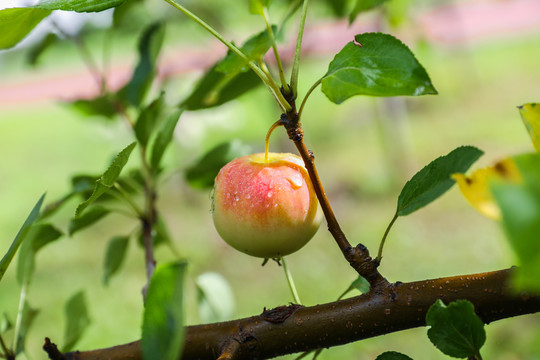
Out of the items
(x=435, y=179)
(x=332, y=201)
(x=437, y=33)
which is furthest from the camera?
(x=437, y=33)

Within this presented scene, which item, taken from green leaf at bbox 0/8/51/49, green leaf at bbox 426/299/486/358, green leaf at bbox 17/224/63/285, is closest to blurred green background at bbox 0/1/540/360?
green leaf at bbox 17/224/63/285

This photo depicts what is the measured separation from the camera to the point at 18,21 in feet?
1.50

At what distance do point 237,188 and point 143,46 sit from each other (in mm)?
411

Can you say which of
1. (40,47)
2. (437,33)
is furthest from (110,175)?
(437,33)

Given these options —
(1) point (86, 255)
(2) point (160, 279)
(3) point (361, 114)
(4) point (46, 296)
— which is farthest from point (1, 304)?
(3) point (361, 114)

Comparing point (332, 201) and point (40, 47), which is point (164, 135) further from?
point (332, 201)

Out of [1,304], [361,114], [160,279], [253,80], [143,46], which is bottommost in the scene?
[1,304]

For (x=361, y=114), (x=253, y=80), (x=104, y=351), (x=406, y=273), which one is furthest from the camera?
(x=361, y=114)

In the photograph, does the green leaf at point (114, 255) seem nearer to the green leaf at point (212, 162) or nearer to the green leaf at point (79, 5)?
the green leaf at point (212, 162)

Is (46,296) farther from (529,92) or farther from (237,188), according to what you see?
(529,92)

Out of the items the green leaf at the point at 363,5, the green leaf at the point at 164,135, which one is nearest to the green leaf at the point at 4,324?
the green leaf at the point at 164,135

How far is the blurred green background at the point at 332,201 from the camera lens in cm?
238

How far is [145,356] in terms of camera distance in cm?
32

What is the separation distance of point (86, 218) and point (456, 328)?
1.59 feet
